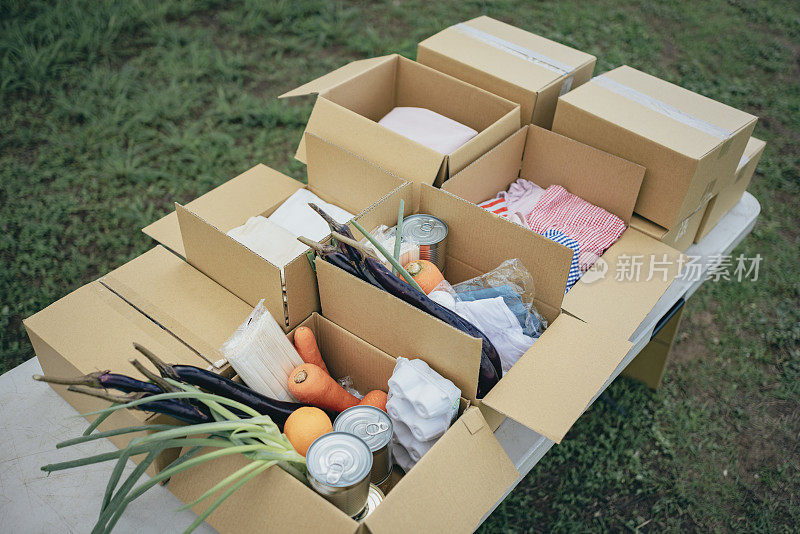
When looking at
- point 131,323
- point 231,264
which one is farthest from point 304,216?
point 131,323

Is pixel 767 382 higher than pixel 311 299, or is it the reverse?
pixel 311 299

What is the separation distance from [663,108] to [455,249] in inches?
34.7

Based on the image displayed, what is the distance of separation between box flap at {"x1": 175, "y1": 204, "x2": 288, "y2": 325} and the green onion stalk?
352mm

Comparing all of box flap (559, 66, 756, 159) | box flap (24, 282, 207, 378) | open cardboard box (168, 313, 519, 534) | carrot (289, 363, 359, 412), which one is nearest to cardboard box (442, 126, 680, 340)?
box flap (559, 66, 756, 159)

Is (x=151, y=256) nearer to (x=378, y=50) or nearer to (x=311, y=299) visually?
(x=311, y=299)

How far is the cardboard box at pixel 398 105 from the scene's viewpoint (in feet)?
6.22

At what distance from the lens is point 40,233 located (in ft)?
10.1

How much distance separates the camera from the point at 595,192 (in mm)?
2070

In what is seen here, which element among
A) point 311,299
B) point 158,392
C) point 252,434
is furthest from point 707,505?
point 158,392

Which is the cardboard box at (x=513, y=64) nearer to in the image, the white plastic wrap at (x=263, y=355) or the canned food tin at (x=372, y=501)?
the white plastic wrap at (x=263, y=355)

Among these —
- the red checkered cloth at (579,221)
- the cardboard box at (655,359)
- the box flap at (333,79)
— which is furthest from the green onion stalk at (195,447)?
the cardboard box at (655,359)

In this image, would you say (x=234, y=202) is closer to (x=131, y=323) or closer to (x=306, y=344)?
(x=131, y=323)

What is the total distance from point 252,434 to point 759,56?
478cm

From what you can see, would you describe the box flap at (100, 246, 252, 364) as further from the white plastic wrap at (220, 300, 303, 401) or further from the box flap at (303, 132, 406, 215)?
the box flap at (303, 132, 406, 215)
